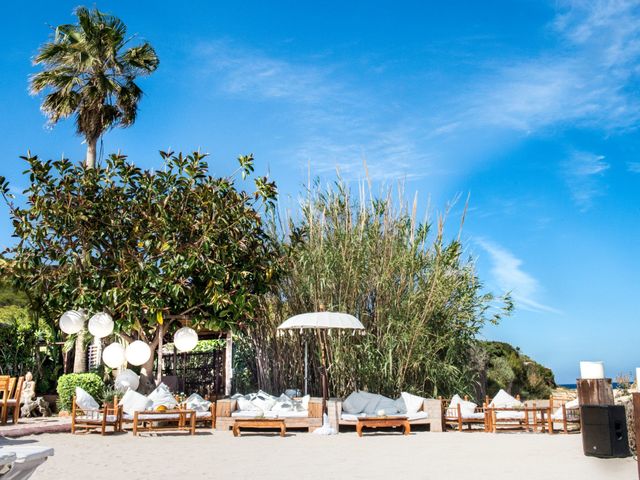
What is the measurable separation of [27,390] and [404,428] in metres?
6.76

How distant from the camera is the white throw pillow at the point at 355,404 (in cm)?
993

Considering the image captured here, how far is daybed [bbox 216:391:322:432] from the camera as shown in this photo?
31.4 feet

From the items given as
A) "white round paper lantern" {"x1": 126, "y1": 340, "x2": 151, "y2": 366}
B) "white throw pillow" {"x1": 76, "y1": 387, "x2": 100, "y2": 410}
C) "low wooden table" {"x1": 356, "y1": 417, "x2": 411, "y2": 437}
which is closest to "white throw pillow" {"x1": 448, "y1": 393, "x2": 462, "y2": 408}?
"low wooden table" {"x1": 356, "y1": 417, "x2": 411, "y2": 437}

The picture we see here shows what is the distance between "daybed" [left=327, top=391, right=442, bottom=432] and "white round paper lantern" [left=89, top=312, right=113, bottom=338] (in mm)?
3755

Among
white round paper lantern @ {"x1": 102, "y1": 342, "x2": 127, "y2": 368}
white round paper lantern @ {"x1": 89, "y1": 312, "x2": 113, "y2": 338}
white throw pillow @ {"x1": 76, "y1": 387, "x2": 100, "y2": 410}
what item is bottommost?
white throw pillow @ {"x1": 76, "y1": 387, "x2": 100, "y2": 410}

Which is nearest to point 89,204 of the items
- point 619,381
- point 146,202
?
point 146,202

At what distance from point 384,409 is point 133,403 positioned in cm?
382

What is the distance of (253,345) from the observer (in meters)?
12.1

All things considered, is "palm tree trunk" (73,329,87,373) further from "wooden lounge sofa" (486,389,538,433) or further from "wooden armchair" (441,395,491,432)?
"wooden lounge sofa" (486,389,538,433)

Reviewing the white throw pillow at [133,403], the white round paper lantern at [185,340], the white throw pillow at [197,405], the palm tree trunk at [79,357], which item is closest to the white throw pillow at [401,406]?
the white throw pillow at [197,405]

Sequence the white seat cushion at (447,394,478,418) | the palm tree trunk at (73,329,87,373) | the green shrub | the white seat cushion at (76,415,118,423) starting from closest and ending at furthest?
the white seat cushion at (76,415,118,423), the white seat cushion at (447,394,478,418), the green shrub, the palm tree trunk at (73,329,87,373)

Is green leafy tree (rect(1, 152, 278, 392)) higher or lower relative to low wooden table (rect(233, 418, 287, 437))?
higher

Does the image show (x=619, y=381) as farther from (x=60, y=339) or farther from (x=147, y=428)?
(x=60, y=339)

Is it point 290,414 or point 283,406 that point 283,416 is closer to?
point 290,414
